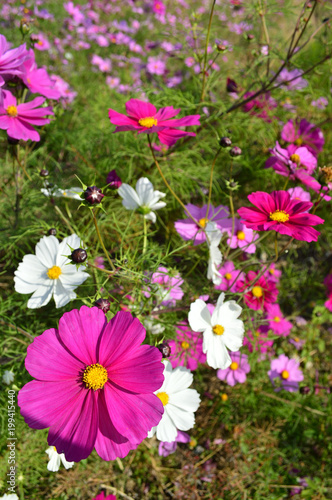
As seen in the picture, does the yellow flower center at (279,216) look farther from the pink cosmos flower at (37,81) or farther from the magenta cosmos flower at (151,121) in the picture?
the pink cosmos flower at (37,81)

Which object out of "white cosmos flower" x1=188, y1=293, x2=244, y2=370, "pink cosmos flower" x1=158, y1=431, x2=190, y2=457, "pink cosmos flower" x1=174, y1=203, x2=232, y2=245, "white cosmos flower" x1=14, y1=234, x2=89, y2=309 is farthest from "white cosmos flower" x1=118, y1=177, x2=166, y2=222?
"pink cosmos flower" x1=158, y1=431, x2=190, y2=457

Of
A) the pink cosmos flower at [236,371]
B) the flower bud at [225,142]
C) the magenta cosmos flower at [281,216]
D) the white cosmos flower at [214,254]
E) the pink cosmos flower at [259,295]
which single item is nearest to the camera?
the magenta cosmos flower at [281,216]

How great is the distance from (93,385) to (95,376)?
0.02 meters

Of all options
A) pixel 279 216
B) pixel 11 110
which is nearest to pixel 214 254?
pixel 279 216

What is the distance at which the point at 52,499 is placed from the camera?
1.19m

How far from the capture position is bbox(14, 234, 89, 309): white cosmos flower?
3.03ft

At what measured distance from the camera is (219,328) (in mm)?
924

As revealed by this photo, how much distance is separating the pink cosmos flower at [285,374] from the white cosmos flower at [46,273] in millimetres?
998

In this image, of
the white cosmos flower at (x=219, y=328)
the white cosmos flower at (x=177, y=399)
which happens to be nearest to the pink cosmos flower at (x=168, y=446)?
the white cosmos flower at (x=177, y=399)

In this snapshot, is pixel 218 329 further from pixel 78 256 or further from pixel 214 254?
pixel 78 256

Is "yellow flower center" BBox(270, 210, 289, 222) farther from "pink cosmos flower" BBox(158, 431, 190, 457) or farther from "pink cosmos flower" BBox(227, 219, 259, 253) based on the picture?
"pink cosmos flower" BBox(158, 431, 190, 457)

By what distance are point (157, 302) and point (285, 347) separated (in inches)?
38.9

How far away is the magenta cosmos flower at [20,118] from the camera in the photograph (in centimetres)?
91

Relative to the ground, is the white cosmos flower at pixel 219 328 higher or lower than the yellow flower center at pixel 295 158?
lower
